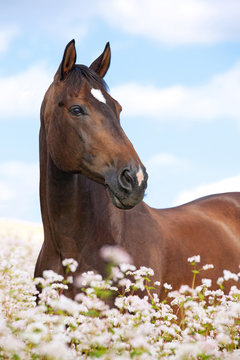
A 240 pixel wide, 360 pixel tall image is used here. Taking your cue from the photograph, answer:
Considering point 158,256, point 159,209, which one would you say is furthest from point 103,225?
point 159,209

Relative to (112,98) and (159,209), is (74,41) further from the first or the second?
(159,209)

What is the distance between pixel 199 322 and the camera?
4.31 meters

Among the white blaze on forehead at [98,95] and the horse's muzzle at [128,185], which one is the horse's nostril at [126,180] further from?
the white blaze on forehead at [98,95]

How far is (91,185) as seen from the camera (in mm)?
5762

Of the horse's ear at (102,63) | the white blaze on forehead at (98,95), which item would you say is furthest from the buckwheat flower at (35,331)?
the horse's ear at (102,63)

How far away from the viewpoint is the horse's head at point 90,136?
4.89m

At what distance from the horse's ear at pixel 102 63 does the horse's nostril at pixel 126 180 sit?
1.90 metres

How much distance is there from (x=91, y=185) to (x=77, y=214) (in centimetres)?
39

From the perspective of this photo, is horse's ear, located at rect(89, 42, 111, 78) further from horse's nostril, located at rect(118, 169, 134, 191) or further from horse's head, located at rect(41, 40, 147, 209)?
horse's nostril, located at rect(118, 169, 134, 191)

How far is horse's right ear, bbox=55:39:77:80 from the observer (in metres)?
5.55

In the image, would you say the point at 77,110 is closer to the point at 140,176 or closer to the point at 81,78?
the point at 81,78

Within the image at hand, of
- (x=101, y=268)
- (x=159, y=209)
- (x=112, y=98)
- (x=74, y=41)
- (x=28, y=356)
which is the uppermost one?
(x=74, y=41)

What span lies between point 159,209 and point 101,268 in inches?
94.3

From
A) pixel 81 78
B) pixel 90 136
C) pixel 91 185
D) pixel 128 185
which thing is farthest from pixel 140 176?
pixel 81 78
